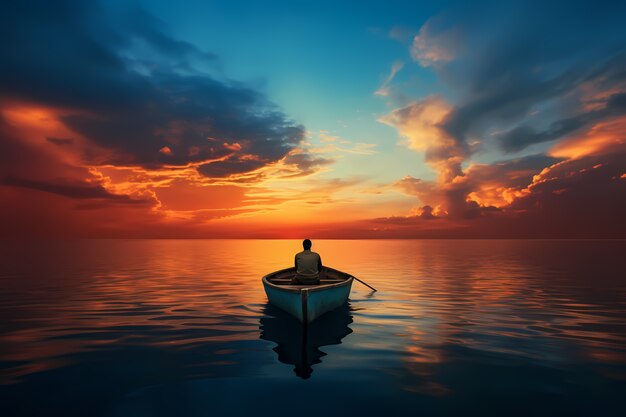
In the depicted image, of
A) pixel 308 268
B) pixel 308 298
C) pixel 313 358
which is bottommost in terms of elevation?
pixel 313 358

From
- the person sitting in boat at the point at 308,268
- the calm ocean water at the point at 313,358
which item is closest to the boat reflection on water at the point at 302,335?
the calm ocean water at the point at 313,358

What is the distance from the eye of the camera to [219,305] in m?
19.2

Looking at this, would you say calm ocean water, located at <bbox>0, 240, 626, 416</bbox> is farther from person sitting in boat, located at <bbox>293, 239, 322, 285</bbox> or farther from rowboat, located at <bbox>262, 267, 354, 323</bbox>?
person sitting in boat, located at <bbox>293, 239, 322, 285</bbox>

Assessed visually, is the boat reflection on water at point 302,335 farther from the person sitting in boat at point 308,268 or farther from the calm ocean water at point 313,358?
the person sitting in boat at point 308,268

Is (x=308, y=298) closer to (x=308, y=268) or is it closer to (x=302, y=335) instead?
(x=302, y=335)

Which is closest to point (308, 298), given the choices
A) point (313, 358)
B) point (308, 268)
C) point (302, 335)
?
point (302, 335)

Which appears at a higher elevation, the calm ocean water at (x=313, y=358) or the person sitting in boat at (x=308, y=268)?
the person sitting in boat at (x=308, y=268)

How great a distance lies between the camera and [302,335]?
42.6 ft

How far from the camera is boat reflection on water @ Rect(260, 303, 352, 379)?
10.2m

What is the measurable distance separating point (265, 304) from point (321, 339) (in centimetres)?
782

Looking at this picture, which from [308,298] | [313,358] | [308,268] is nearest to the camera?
[313,358]

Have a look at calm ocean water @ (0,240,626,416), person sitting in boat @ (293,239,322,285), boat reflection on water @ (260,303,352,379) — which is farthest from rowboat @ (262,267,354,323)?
person sitting in boat @ (293,239,322,285)

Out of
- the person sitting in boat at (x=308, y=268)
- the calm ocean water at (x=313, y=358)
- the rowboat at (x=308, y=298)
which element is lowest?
the calm ocean water at (x=313, y=358)

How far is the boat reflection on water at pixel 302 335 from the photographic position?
10.2 m
